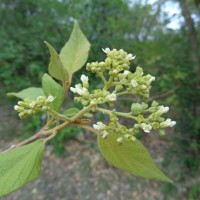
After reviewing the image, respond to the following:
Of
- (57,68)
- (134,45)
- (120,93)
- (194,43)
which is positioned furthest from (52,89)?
(134,45)

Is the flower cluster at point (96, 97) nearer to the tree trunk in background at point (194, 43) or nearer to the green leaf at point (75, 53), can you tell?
the green leaf at point (75, 53)

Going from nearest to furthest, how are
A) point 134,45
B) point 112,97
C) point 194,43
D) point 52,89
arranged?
point 112,97 → point 52,89 → point 194,43 → point 134,45

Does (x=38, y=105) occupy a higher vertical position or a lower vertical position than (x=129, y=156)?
higher

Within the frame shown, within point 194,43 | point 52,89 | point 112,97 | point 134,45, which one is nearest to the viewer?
point 112,97

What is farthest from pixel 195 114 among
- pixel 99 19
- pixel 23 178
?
pixel 23 178

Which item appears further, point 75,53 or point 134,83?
point 75,53

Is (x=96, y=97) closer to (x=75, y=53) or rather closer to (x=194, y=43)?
(x=75, y=53)

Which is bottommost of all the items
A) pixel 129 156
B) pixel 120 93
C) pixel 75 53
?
pixel 129 156

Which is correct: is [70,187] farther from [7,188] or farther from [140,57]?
[7,188]
